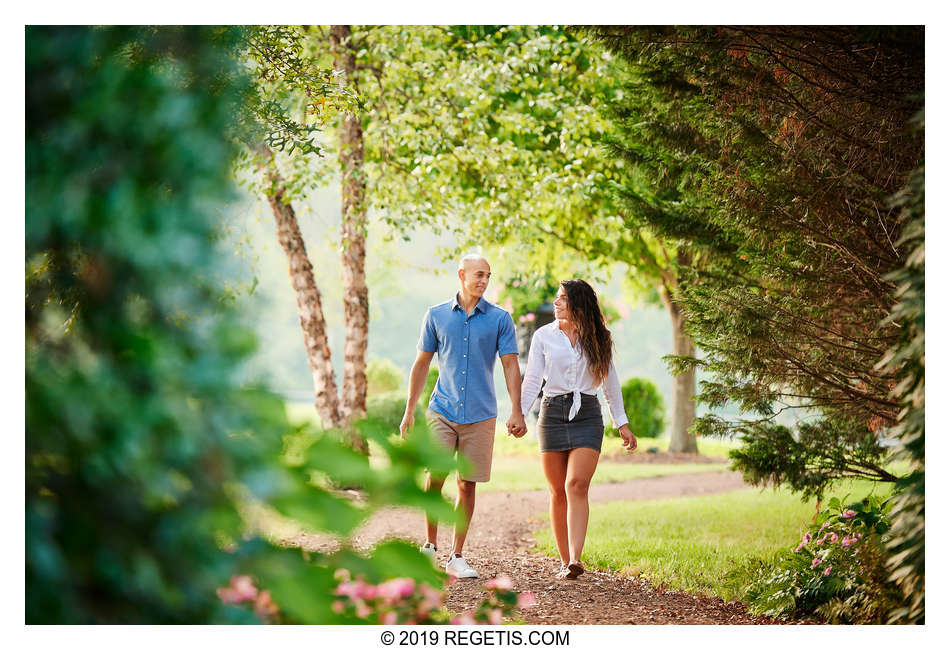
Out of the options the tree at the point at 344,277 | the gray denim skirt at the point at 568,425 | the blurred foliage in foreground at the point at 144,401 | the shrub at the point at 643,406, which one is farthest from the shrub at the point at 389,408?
the blurred foliage in foreground at the point at 144,401

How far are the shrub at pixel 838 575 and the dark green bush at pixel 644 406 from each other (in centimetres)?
996

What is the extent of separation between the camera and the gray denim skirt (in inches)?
171

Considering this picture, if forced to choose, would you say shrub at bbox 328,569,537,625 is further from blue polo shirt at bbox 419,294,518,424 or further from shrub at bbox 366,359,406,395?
shrub at bbox 366,359,406,395

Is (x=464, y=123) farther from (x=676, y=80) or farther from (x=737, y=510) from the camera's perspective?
(x=737, y=510)

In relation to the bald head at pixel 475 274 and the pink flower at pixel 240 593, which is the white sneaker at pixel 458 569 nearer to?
the bald head at pixel 475 274

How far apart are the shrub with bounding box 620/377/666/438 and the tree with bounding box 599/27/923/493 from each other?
922cm

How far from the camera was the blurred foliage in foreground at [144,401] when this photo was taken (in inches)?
53.7

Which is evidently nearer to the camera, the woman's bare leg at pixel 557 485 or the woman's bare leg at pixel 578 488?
the woman's bare leg at pixel 578 488

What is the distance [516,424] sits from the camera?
4305 mm

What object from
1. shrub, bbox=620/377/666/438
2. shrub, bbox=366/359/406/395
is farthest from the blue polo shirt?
shrub, bbox=366/359/406/395

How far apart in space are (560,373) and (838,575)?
1716 mm

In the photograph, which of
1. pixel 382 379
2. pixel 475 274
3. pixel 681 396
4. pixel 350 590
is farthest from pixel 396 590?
pixel 382 379

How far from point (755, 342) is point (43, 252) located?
11.4 feet
